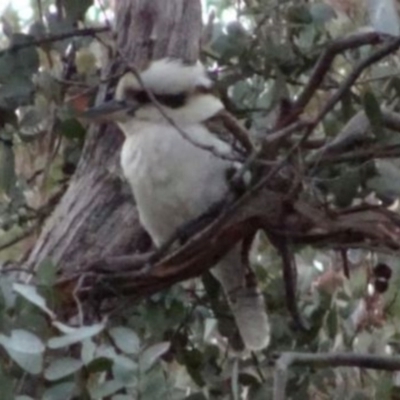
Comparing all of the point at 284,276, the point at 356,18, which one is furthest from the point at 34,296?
the point at 356,18

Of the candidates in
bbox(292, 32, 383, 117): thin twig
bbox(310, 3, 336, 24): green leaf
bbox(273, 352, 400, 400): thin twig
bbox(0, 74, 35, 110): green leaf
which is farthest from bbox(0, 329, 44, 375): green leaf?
bbox(310, 3, 336, 24): green leaf

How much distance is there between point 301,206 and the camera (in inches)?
59.5

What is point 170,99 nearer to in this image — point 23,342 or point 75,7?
point 75,7

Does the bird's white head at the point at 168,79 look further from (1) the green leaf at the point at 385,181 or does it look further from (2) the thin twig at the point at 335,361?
(2) the thin twig at the point at 335,361

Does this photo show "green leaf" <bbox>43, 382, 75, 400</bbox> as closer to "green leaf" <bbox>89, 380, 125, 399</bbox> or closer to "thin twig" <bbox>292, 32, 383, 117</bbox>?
"green leaf" <bbox>89, 380, 125, 399</bbox>

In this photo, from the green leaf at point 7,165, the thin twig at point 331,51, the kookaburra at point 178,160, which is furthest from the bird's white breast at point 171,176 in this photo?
the thin twig at point 331,51

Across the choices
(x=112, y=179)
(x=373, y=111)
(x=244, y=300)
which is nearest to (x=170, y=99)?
(x=112, y=179)

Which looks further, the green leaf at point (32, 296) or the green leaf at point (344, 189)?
the green leaf at point (344, 189)

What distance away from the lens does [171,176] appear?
1.72 metres

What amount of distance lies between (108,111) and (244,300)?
9.7 inches

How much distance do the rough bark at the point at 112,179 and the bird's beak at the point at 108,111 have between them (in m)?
0.05

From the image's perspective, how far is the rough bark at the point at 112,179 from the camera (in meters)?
1.74

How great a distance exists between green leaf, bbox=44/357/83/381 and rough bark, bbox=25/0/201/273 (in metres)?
0.41

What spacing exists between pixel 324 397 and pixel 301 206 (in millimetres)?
377
